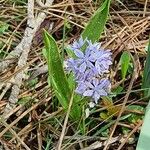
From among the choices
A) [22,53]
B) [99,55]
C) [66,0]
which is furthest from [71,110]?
[66,0]

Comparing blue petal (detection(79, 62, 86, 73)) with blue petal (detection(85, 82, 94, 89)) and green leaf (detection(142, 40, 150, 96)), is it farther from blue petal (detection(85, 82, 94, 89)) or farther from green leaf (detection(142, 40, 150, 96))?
green leaf (detection(142, 40, 150, 96))

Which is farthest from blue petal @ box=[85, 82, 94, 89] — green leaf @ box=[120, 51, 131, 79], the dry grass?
green leaf @ box=[120, 51, 131, 79]

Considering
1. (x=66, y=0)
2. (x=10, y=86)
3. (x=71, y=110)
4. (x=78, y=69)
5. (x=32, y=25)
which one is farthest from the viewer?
(x=66, y=0)

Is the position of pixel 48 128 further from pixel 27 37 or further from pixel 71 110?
pixel 27 37

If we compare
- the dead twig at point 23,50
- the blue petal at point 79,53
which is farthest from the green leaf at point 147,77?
the dead twig at point 23,50

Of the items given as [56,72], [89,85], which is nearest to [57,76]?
[56,72]

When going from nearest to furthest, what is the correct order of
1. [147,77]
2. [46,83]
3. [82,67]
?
[82,67] < [147,77] < [46,83]

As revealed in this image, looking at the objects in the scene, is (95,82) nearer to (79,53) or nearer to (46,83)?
A: (79,53)

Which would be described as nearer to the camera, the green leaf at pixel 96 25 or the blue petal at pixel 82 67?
the blue petal at pixel 82 67

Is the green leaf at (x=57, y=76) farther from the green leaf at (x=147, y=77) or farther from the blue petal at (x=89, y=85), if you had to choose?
the green leaf at (x=147, y=77)
